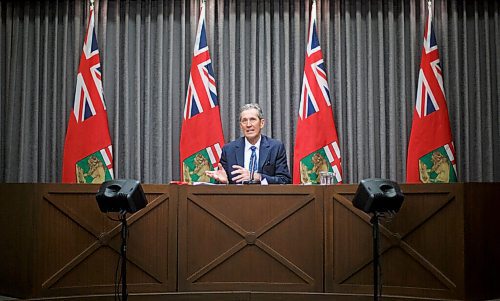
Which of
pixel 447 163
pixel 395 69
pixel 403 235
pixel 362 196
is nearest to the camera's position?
pixel 362 196

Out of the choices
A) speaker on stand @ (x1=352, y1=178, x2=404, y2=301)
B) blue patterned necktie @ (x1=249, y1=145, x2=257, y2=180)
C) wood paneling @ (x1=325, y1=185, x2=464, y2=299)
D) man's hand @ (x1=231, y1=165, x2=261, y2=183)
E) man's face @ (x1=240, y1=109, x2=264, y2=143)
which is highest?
man's face @ (x1=240, y1=109, x2=264, y2=143)

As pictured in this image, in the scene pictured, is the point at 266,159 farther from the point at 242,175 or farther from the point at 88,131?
the point at 88,131

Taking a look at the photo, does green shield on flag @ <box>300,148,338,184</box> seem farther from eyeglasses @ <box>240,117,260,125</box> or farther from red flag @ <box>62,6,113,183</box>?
red flag @ <box>62,6,113,183</box>

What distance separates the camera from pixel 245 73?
689 cm

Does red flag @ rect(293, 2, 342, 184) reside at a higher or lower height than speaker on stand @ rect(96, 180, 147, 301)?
higher

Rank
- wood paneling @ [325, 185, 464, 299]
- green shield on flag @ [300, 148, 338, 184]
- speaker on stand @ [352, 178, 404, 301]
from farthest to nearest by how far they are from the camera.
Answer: green shield on flag @ [300, 148, 338, 184]
wood paneling @ [325, 185, 464, 299]
speaker on stand @ [352, 178, 404, 301]

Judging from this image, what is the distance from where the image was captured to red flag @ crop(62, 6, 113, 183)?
6508mm

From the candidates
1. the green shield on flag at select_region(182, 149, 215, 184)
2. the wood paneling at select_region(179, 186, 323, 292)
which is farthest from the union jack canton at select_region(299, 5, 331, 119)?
the wood paneling at select_region(179, 186, 323, 292)

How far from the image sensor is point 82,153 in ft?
21.4

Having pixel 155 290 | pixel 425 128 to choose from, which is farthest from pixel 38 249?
pixel 425 128

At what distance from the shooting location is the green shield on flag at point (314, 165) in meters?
6.45

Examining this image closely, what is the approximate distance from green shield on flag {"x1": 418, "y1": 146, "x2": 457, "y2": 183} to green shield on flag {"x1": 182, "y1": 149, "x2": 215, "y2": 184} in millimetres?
2121

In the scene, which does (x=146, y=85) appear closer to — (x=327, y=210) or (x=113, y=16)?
(x=113, y=16)

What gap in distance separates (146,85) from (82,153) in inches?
39.8
